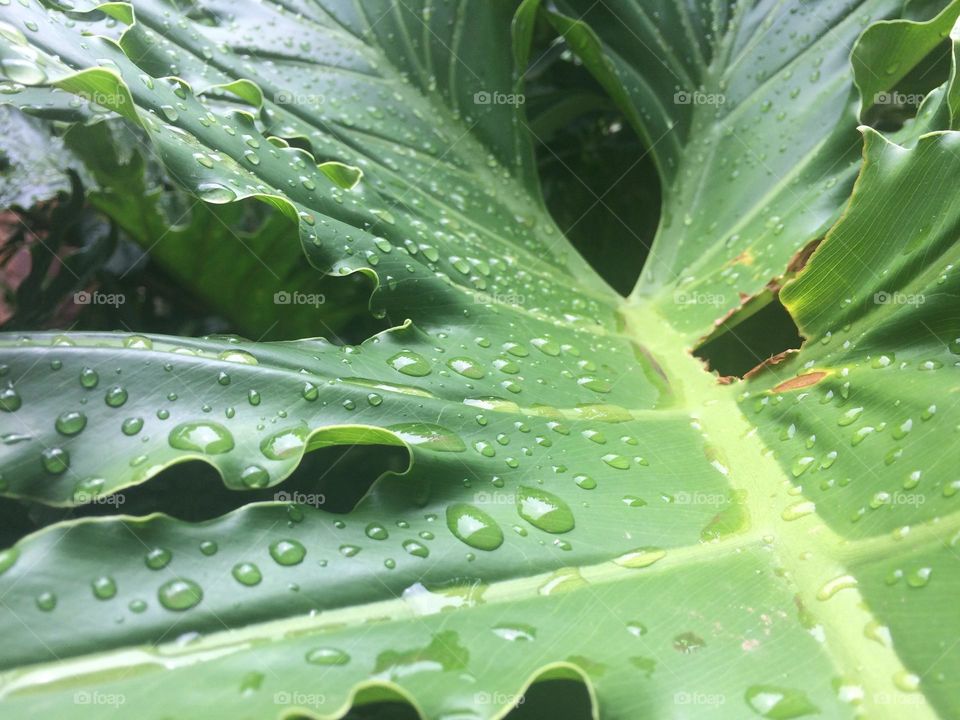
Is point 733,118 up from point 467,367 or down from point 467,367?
up

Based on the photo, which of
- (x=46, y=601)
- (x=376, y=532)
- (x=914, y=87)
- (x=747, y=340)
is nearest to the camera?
(x=46, y=601)

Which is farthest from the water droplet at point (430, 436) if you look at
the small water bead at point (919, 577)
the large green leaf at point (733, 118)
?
the large green leaf at point (733, 118)

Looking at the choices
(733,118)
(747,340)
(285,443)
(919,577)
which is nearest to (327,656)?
(285,443)

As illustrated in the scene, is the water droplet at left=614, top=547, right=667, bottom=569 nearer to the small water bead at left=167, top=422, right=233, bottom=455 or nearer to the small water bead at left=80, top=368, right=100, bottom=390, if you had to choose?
the small water bead at left=167, top=422, right=233, bottom=455

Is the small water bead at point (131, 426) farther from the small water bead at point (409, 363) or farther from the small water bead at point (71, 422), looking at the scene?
the small water bead at point (409, 363)

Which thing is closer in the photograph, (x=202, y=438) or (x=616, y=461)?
(x=202, y=438)

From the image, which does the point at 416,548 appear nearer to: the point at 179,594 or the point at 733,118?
the point at 179,594

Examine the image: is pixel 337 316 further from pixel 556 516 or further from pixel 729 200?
pixel 729 200

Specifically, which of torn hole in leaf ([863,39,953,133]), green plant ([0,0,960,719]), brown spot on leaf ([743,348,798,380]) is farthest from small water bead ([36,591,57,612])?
torn hole in leaf ([863,39,953,133])
